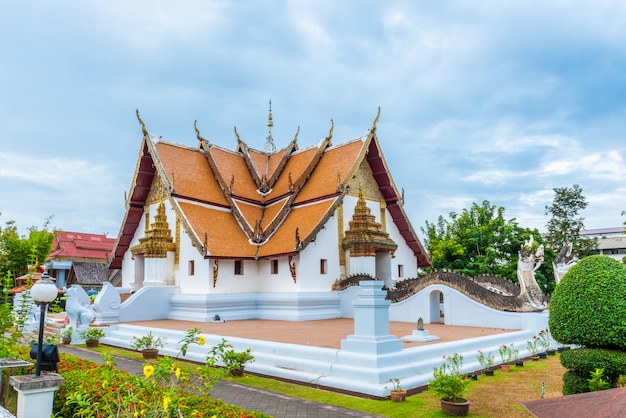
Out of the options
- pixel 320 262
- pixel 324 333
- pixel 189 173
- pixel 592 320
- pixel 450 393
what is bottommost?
pixel 450 393

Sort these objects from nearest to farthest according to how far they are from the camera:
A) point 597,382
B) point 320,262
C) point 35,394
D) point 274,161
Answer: point 35,394 → point 597,382 → point 320,262 → point 274,161

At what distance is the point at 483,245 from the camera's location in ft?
67.0

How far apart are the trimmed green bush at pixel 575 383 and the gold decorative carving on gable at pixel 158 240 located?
12.4 metres

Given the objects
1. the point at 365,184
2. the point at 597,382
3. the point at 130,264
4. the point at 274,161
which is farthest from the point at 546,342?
the point at 130,264

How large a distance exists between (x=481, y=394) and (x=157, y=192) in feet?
43.7

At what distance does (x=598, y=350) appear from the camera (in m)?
5.13

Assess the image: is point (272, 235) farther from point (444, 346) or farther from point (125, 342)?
point (444, 346)

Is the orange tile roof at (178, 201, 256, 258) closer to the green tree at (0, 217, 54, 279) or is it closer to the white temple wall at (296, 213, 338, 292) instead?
the white temple wall at (296, 213, 338, 292)

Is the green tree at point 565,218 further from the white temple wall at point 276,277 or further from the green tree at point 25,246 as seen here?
the green tree at point 25,246

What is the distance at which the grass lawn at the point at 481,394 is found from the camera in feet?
17.2

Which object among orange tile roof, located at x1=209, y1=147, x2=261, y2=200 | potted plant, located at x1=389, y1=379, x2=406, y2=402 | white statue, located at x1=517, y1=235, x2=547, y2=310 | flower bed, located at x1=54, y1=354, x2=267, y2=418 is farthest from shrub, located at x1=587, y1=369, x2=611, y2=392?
orange tile roof, located at x1=209, y1=147, x2=261, y2=200

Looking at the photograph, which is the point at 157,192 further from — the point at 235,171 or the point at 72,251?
the point at 72,251

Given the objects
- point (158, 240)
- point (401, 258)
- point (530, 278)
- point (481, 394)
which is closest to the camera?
point (481, 394)

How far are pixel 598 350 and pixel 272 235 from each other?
11046 millimetres
